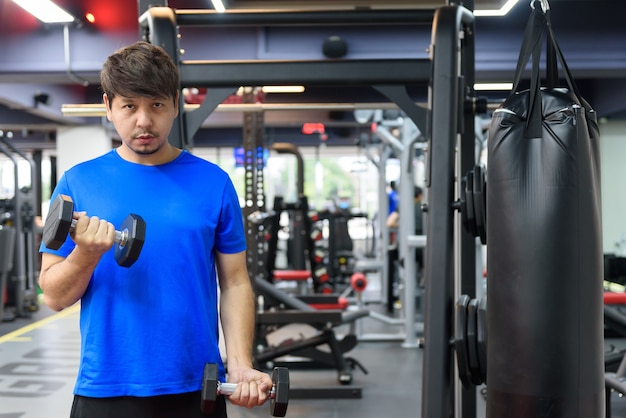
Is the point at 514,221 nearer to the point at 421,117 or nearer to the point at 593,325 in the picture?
the point at 593,325

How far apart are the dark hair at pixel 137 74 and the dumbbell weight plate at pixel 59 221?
0.79 ft

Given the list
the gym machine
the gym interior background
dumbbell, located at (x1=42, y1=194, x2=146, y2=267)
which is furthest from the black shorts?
the gym machine

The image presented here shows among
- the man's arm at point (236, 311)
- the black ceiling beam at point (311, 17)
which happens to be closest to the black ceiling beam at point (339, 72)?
the black ceiling beam at point (311, 17)

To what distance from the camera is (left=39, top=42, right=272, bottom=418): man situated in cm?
130

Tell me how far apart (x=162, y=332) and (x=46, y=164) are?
17196mm

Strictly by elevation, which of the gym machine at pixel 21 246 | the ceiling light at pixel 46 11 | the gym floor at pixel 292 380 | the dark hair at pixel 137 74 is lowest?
the gym floor at pixel 292 380

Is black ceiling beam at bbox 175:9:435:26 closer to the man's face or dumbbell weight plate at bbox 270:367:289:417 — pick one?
the man's face

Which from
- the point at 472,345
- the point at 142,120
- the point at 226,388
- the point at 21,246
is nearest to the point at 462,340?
the point at 472,345

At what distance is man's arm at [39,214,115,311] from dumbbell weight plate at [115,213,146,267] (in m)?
0.03

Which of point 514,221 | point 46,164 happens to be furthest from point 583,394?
point 46,164

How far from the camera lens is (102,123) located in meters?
9.67

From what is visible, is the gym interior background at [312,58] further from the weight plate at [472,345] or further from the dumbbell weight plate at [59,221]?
the dumbbell weight plate at [59,221]

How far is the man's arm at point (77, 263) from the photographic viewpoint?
Answer: 3.87 feet

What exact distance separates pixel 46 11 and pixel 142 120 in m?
4.83
